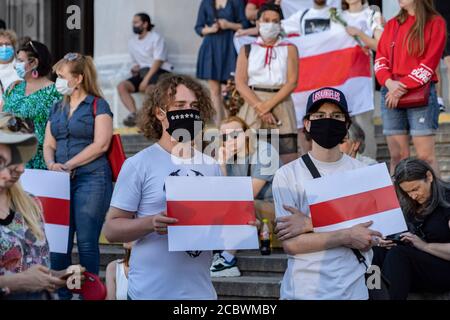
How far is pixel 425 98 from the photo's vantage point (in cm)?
860

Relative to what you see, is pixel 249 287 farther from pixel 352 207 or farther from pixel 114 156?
pixel 352 207

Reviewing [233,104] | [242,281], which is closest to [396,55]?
[233,104]

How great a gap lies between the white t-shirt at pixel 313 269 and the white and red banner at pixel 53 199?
1656 millimetres

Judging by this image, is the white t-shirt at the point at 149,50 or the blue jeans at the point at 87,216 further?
the white t-shirt at the point at 149,50

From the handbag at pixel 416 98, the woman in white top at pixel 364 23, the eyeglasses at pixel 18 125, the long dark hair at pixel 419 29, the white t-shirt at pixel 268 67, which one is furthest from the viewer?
the woman in white top at pixel 364 23

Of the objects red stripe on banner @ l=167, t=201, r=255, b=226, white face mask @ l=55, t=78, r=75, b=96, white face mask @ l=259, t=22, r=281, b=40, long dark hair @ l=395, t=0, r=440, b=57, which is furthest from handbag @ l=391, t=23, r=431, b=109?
red stripe on banner @ l=167, t=201, r=255, b=226

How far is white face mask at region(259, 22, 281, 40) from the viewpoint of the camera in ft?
31.4

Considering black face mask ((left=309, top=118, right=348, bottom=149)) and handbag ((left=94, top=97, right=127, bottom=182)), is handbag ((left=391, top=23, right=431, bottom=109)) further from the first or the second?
black face mask ((left=309, top=118, right=348, bottom=149))

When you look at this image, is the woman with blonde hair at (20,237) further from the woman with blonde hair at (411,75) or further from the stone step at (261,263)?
the woman with blonde hair at (411,75)

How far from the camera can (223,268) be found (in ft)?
27.7

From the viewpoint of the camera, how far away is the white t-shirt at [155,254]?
5.31m

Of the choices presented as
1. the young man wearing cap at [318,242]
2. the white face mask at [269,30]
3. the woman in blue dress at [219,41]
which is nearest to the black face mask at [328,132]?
the young man wearing cap at [318,242]

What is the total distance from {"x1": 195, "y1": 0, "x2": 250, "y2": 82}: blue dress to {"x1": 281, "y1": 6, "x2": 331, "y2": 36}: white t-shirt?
1.01 meters

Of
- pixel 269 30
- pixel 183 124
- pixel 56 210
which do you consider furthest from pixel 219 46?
pixel 183 124
